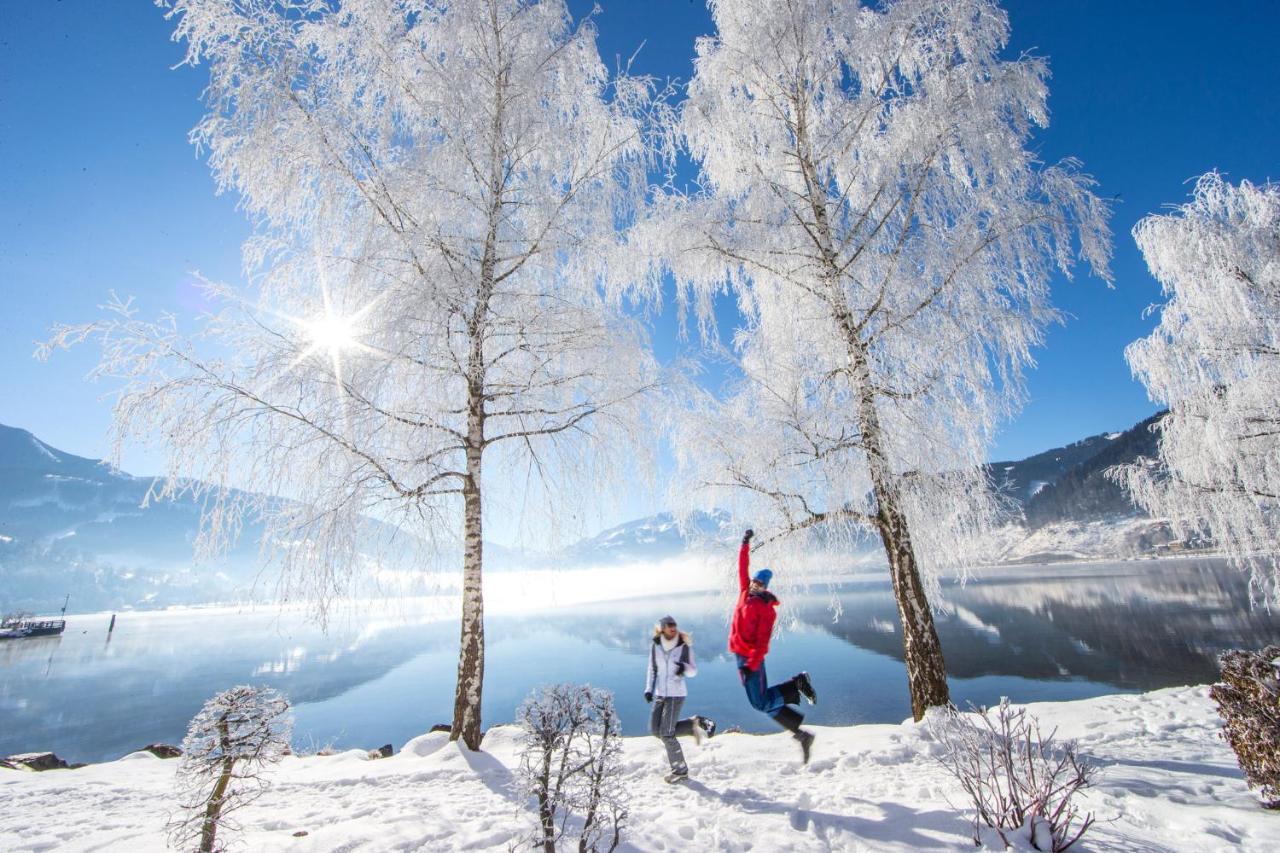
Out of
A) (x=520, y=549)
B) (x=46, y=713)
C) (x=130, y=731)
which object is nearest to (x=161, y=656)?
(x=46, y=713)

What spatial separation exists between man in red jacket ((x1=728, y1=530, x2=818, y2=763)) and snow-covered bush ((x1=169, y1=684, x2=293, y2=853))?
165 inches

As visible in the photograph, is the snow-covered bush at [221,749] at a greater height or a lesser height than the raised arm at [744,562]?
lesser

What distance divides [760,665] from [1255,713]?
12.6 feet

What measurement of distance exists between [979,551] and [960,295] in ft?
10.7

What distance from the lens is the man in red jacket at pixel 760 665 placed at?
556 centimetres

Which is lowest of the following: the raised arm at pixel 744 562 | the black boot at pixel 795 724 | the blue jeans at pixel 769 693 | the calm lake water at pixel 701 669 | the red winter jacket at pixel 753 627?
the calm lake water at pixel 701 669

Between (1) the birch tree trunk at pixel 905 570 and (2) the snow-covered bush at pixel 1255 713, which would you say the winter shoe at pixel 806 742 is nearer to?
(1) the birch tree trunk at pixel 905 570

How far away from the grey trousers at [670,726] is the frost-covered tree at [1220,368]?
12.6m

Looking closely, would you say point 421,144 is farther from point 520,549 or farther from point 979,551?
point 979,551

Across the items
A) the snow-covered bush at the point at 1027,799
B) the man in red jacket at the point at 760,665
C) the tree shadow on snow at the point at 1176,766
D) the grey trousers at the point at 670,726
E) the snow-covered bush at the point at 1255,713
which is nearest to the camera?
the snow-covered bush at the point at 1027,799

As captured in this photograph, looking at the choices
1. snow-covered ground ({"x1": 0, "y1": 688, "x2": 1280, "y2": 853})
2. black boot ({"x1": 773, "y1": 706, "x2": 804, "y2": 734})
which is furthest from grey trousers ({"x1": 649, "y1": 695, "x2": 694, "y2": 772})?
black boot ({"x1": 773, "y1": 706, "x2": 804, "y2": 734})

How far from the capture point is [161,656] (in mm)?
74500

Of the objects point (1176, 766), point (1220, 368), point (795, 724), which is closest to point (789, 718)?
point (795, 724)

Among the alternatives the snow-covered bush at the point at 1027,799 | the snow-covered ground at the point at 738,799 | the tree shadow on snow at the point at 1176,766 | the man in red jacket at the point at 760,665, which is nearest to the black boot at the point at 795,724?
the man in red jacket at the point at 760,665
